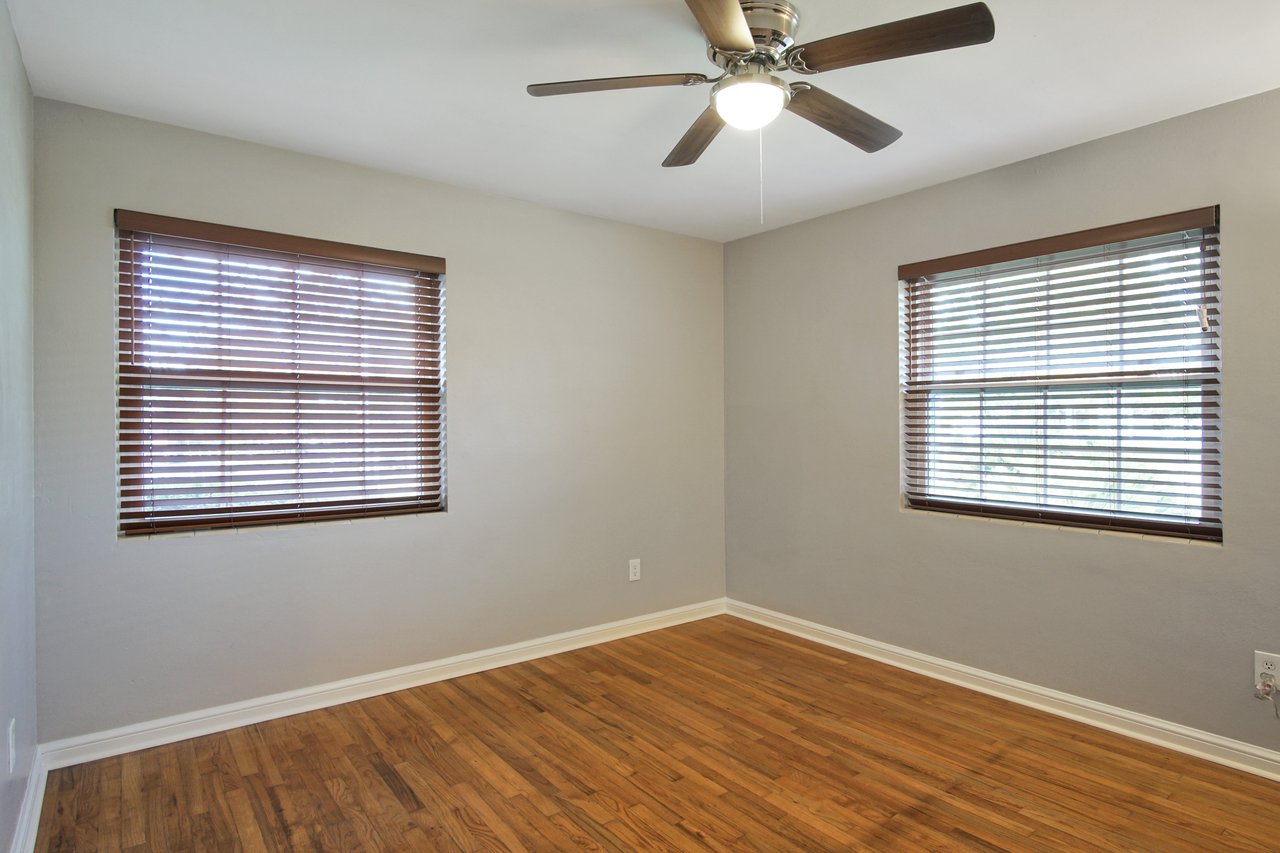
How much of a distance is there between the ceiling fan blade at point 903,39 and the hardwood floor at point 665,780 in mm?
2185

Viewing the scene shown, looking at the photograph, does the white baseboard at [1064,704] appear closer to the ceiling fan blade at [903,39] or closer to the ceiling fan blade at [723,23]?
the ceiling fan blade at [903,39]

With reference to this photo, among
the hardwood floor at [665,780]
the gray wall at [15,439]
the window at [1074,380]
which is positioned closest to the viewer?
the gray wall at [15,439]

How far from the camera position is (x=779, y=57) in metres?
2.04

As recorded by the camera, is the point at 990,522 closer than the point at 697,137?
No

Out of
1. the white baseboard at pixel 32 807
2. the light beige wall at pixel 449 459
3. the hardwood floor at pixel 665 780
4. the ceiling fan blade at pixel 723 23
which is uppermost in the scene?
the ceiling fan blade at pixel 723 23

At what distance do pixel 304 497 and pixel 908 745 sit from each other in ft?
8.83

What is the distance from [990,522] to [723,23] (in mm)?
2533

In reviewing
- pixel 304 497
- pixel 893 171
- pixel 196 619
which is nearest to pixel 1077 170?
pixel 893 171

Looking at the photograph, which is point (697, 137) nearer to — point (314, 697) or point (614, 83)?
point (614, 83)

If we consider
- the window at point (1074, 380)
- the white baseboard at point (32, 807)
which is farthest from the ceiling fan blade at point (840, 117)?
the white baseboard at point (32, 807)

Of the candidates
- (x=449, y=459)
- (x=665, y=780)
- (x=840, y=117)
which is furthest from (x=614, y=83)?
(x=665, y=780)

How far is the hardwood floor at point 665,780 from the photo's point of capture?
2145mm

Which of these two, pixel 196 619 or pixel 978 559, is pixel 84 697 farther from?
pixel 978 559

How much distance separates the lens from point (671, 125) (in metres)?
2.77
